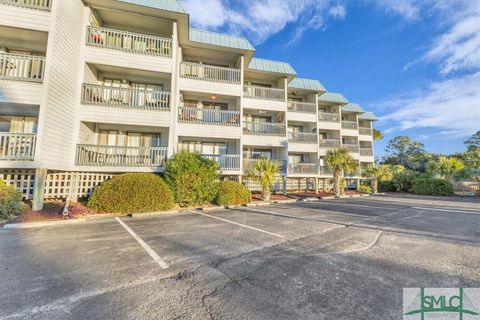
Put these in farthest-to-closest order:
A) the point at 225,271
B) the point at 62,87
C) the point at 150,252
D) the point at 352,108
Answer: the point at 352,108 < the point at 62,87 < the point at 150,252 < the point at 225,271

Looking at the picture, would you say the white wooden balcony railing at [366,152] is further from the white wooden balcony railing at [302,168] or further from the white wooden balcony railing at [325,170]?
the white wooden balcony railing at [302,168]

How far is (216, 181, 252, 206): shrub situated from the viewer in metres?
13.2

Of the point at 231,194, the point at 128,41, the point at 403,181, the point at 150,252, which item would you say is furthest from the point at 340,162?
the point at 128,41

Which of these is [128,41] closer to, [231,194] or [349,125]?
[231,194]

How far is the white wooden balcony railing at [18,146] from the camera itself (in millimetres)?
8914

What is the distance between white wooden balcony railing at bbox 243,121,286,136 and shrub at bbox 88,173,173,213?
905 cm

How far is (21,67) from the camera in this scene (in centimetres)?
984

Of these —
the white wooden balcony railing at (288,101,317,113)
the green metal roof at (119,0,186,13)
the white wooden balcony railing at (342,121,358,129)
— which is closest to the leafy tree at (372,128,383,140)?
the white wooden balcony railing at (342,121,358,129)

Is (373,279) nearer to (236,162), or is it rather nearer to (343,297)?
(343,297)

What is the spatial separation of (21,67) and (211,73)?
10165 mm

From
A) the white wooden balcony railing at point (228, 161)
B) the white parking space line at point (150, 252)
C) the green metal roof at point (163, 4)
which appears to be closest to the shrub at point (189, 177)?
the white wooden balcony railing at point (228, 161)

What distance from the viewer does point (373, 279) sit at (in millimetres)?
3629

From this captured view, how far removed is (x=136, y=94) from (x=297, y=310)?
13.7 m

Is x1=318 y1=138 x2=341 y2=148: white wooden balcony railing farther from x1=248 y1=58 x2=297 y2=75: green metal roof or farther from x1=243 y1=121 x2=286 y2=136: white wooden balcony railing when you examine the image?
x1=248 y1=58 x2=297 y2=75: green metal roof
